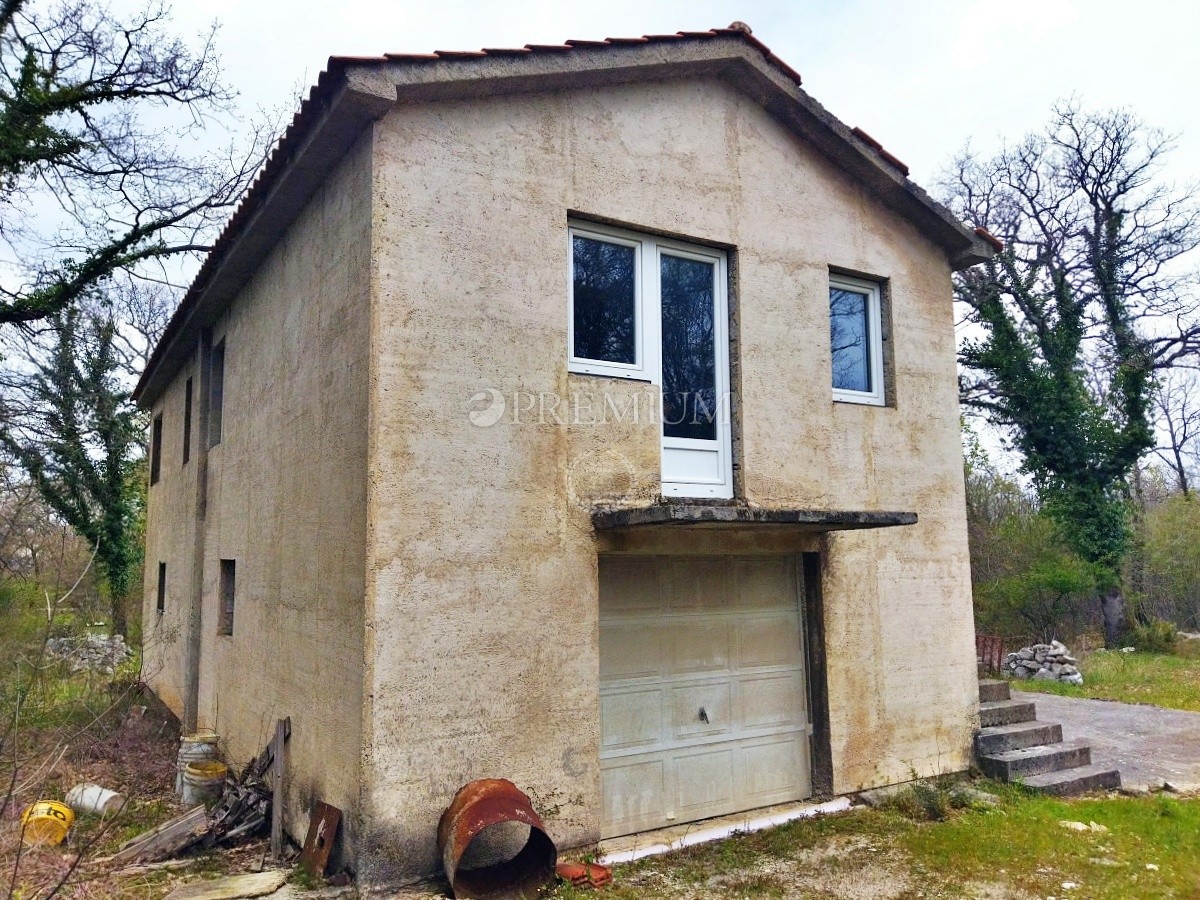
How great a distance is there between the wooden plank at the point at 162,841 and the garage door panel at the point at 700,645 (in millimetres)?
3929

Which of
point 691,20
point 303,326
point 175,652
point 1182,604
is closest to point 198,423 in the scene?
point 175,652

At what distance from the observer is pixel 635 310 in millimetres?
6625

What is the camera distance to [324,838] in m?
5.40

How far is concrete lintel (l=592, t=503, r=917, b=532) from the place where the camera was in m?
5.53

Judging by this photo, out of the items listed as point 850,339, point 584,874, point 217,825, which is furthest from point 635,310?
point 217,825

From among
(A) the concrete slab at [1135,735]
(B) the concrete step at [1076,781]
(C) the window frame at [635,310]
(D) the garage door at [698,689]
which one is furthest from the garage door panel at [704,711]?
(A) the concrete slab at [1135,735]

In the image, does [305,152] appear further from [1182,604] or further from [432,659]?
[1182,604]

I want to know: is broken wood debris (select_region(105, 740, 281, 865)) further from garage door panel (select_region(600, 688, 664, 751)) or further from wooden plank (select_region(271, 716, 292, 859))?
garage door panel (select_region(600, 688, 664, 751))

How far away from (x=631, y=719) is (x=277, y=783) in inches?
110

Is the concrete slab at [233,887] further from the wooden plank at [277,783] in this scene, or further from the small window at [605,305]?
the small window at [605,305]

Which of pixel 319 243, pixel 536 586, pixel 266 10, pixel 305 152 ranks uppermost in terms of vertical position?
pixel 266 10

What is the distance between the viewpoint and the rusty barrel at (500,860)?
16.0 ft

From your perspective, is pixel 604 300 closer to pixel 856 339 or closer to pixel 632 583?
pixel 632 583

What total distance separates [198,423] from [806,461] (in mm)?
7984
